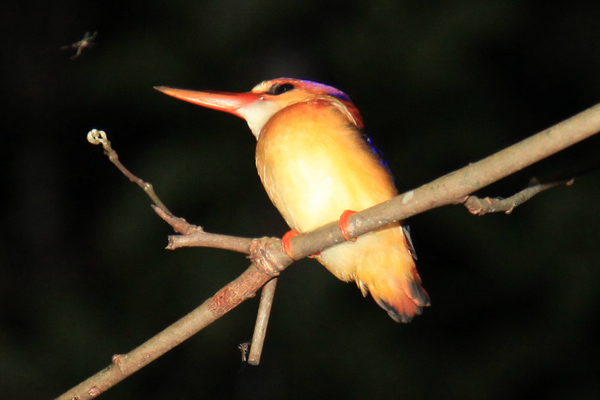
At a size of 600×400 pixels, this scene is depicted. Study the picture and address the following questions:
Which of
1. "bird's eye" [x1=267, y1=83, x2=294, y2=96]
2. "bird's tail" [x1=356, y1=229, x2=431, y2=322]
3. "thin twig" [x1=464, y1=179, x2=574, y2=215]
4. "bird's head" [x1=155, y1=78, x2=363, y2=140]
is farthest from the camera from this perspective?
"bird's eye" [x1=267, y1=83, x2=294, y2=96]

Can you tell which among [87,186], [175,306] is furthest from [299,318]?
[87,186]

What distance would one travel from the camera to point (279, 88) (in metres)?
2.02

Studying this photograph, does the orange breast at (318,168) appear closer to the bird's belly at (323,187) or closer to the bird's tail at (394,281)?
the bird's belly at (323,187)

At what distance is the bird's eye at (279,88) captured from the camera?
2014mm

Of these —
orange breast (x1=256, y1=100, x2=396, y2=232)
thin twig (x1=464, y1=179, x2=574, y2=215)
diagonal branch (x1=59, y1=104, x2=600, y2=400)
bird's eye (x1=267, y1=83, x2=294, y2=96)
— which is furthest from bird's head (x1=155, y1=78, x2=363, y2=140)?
A: thin twig (x1=464, y1=179, x2=574, y2=215)

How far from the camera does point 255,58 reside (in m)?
4.07

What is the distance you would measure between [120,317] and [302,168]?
2496mm

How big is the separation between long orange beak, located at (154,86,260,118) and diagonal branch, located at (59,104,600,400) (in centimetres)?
37

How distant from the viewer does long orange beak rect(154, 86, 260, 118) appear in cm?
165

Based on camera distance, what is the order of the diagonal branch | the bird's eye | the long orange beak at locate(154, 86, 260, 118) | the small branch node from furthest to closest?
the bird's eye < the long orange beak at locate(154, 86, 260, 118) < the small branch node < the diagonal branch

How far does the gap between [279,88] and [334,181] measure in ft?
1.44

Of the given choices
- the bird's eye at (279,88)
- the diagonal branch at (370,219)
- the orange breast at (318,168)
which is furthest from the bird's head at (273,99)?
the diagonal branch at (370,219)

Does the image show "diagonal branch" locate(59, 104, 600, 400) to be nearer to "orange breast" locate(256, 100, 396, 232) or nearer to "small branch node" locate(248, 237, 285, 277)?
"small branch node" locate(248, 237, 285, 277)

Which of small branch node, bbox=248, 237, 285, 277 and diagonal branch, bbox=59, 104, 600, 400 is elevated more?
small branch node, bbox=248, 237, 285, 277
